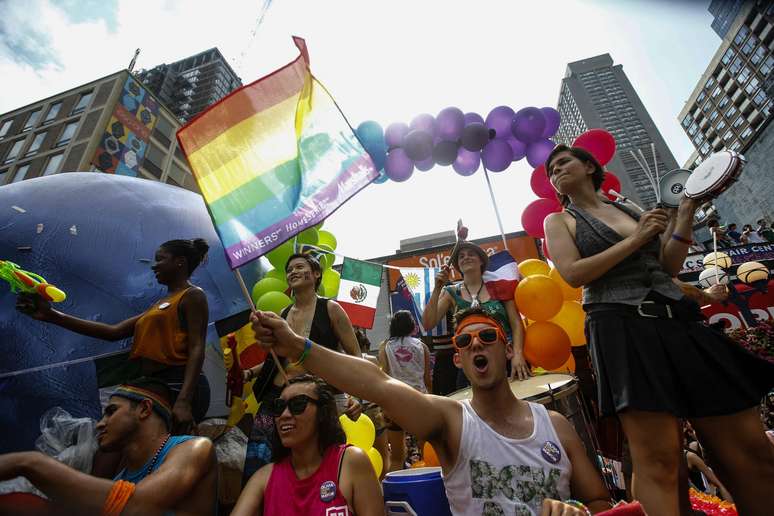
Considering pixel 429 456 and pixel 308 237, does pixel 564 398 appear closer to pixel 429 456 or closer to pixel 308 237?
pixel 429 456

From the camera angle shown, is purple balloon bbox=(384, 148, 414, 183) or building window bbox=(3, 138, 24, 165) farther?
building window bbox=(3, 138, 24, 165)

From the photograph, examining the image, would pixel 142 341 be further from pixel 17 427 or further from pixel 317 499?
pixel 317 499

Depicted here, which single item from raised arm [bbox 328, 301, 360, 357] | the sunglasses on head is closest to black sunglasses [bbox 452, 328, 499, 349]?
the sunglasses on head

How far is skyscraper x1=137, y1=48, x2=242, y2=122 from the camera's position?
5506 cm

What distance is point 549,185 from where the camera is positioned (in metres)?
4.35

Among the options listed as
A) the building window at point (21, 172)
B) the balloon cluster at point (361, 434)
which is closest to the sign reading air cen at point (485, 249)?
the balloon cluster at point (361, 434)

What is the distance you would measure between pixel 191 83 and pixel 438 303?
7030 cm

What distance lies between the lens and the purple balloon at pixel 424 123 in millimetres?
5250

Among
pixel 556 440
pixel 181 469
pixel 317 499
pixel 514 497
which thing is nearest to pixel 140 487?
pixel 181 469

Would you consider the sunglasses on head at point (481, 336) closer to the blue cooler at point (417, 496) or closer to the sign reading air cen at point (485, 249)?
the blue cooler at point (417, 496)

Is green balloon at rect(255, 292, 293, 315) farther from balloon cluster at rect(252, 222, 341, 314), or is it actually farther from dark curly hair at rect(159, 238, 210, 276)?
dark curly hair at rect(159, 238, 210, 276)

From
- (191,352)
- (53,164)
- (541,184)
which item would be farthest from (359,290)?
(53,164)

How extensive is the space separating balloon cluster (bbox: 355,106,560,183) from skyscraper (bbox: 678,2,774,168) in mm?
55234

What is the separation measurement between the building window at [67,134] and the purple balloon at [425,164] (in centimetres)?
3213
